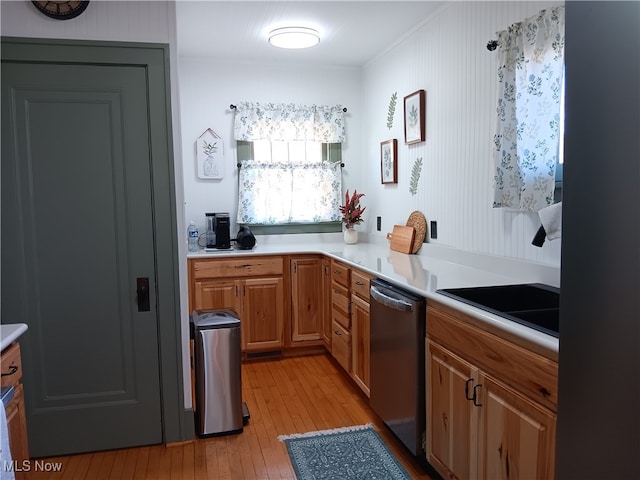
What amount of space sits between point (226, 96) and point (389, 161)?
1.53 metres

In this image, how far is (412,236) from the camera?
11.4 ft

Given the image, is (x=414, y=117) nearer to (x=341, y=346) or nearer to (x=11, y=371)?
(x=341, y=346)

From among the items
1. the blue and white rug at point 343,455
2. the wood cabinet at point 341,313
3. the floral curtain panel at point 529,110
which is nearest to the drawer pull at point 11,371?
the blue and white rug at point 343,455

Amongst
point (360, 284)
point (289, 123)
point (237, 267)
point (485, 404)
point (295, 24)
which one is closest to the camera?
point (485, 404)

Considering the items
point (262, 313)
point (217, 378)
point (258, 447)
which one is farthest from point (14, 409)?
point (262, 313)

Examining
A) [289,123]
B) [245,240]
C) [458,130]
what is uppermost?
[289,123]

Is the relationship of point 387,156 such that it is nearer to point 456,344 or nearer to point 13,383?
point 456,344

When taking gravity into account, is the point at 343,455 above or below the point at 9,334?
below

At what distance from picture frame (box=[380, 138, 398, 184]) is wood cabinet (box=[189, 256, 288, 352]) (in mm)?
1092

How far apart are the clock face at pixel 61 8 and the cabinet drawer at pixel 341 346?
238 cm

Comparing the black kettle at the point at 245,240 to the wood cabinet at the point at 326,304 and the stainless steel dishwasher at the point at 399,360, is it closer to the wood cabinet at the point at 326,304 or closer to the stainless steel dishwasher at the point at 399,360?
the wood cabinet at the point at 326,304

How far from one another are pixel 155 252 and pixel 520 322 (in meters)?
1.78

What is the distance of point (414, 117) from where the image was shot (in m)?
3.51

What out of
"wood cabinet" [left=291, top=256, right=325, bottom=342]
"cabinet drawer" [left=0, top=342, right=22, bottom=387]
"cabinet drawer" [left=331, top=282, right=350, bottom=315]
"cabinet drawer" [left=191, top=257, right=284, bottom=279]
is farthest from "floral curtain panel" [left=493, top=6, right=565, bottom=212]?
"cabinet drawer" [left=0, top=342, right=22, bottom=387]
